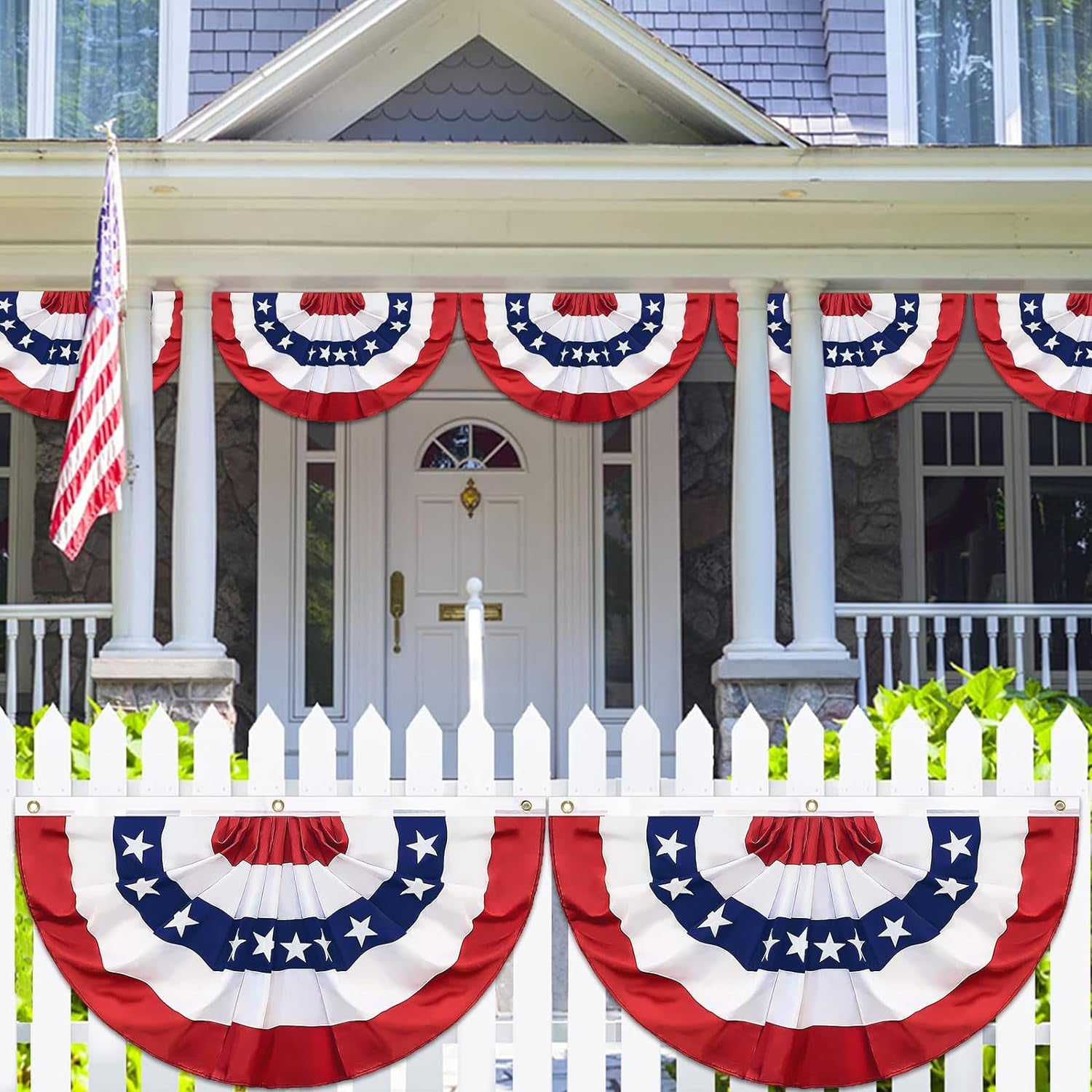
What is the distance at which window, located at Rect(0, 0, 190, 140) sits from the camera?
924 centimetres

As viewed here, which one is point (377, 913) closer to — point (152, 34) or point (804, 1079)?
point (804, 1079)

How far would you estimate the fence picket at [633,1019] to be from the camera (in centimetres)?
381

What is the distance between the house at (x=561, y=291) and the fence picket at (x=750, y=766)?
152 inches

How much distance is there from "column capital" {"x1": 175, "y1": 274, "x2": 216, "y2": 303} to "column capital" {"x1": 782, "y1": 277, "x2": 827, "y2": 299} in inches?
116

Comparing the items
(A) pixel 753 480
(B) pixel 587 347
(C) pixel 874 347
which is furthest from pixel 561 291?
(C) pixel 874 347

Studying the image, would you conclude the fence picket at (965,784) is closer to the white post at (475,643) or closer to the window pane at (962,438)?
the white post at (475,643)

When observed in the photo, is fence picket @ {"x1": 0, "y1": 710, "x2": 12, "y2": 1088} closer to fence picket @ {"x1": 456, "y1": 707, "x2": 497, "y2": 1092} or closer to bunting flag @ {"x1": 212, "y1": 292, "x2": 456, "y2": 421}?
fence picket @ {"x1": 456, "y1": 707, "x2": 497, "y2": 1092}

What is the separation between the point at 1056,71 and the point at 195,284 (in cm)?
546

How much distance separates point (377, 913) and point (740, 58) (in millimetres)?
6985

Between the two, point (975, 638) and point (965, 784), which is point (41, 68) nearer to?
point (975, 638)

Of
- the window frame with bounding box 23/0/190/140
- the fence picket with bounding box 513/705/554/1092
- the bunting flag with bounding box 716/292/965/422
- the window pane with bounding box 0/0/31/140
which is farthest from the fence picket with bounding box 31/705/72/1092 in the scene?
the window pane with bounding box 0/0/31/140

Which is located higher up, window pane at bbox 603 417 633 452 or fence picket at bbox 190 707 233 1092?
window pane at bbox 603 417 633 452

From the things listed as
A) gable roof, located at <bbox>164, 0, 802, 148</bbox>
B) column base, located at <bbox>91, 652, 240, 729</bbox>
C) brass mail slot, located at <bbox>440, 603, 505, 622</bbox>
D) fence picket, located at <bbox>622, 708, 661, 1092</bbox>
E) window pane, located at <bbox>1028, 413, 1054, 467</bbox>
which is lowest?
fence picket, located at <bbox>622, 708, 661, 1092</bbox>

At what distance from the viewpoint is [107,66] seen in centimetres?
937
